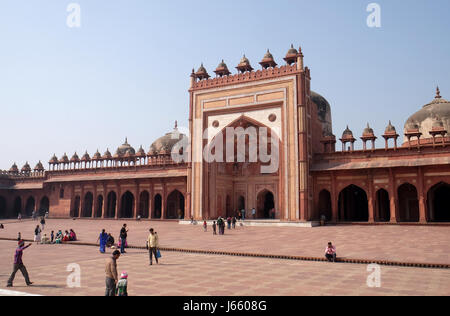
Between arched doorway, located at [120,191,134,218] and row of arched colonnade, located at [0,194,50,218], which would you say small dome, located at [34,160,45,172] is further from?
arched doorway, located at [120,191,134,218]

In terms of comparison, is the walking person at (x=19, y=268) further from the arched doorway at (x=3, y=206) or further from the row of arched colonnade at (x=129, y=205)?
the arched doorway at (x=3, y=206)

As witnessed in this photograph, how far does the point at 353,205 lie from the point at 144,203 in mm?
17641

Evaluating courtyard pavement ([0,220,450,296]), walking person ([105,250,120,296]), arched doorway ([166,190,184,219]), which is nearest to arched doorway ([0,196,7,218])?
arched doorway ([166,190,184,219])

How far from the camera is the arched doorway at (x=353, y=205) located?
2639 cm

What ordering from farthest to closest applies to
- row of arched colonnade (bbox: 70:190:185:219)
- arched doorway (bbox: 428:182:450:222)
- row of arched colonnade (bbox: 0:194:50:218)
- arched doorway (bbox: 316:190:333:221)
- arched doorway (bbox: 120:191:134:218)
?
row of arched colonnade (bbox: 0:194:50:218)
arched doorway (bbox: 120:191:134:218)
row of arched colonnade (bbox: 70:190:185:219)
arched doorway (bbox: 316:190:333:221)
arched doorway (bbox: 428:182:450:222)

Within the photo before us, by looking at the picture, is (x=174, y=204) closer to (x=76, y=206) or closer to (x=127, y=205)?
(x=127, y=205)

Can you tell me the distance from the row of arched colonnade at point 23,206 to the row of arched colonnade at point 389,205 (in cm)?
2759

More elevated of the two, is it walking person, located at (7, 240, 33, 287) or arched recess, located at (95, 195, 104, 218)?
arched recess, located at (95, 195, 104, 218)

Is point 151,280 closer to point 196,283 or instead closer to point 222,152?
point 196,283

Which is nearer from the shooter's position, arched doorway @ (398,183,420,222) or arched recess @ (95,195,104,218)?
arched doorway @ (398,183,420,222)

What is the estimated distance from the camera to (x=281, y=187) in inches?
965

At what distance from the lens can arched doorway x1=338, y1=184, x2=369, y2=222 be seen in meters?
26.4

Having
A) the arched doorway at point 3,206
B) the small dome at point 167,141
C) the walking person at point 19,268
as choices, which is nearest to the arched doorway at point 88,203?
the small dome at point 167,141

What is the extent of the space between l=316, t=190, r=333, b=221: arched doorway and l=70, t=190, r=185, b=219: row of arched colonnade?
11144mm
